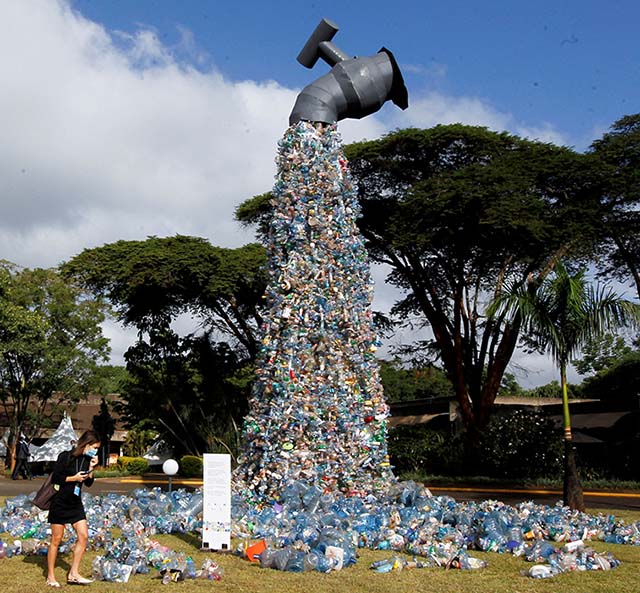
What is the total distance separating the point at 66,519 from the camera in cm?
668

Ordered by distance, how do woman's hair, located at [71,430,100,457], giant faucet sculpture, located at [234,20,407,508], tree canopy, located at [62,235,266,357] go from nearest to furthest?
woman's hair, located at [71,430,100,457], giant faucet sculpture, located at [234,20,407,508], tree canopy, located at [62,235,266,357]

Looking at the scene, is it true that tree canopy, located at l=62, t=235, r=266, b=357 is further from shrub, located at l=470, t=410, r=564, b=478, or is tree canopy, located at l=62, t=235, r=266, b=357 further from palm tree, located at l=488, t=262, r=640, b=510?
palm tree, located at l=488, t=262, r=640, b=510

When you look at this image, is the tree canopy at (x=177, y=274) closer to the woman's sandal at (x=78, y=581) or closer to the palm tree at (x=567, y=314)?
the palm tree at (x=567, y=314)

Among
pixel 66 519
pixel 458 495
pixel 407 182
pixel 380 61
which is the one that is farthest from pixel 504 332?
pixel 66 519

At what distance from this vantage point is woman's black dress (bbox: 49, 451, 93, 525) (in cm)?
668

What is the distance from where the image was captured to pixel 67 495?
672cm

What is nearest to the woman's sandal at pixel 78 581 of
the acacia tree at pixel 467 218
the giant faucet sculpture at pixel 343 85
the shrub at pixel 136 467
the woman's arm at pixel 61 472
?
the woman's arm at pixel 61 472

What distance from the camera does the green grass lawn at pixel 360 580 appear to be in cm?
643

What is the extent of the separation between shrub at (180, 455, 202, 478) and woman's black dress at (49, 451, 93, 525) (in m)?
19.5

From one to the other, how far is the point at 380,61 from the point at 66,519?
859cm

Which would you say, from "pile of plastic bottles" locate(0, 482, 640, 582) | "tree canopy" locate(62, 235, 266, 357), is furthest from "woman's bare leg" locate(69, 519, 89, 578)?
"tree canopy" locate(62, 235, 266, 357)

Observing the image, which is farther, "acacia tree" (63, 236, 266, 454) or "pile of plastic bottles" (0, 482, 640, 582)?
"acacia tree" (63, 236, 266, 454)

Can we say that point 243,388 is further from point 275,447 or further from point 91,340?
point 275,447

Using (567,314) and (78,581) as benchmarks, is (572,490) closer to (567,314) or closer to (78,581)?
(567,314)
